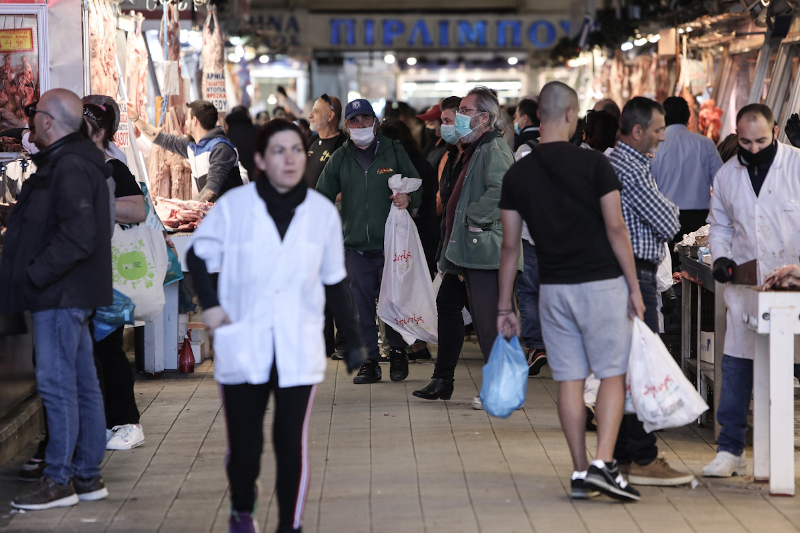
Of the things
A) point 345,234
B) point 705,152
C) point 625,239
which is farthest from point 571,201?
point 705,152

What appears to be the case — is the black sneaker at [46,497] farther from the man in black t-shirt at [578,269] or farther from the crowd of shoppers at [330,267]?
the man in black t-shirt at [578,269]

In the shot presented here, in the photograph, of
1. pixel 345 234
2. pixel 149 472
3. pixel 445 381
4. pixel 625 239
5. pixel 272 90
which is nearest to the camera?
pixel 625 239

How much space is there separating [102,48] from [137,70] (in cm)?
116

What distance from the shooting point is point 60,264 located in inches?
179

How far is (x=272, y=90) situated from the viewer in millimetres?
26656

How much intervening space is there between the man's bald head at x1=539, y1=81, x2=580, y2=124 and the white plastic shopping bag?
0.98 metres

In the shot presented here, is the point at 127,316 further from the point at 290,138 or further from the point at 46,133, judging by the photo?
the point at 290,138

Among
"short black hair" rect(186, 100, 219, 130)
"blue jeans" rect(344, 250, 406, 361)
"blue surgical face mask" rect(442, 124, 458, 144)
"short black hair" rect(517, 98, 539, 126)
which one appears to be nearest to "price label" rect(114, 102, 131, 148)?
"short black hair" rect(186, 100, 219, 130)

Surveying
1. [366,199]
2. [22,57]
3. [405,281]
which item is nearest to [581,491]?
[405,281]

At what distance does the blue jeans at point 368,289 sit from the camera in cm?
764

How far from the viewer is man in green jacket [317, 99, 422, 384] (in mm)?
7531

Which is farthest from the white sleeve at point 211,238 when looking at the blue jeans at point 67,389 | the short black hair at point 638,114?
the short black hair at point 638,114

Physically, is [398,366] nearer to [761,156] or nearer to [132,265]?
[132,265]

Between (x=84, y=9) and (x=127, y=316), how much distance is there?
112 inches
